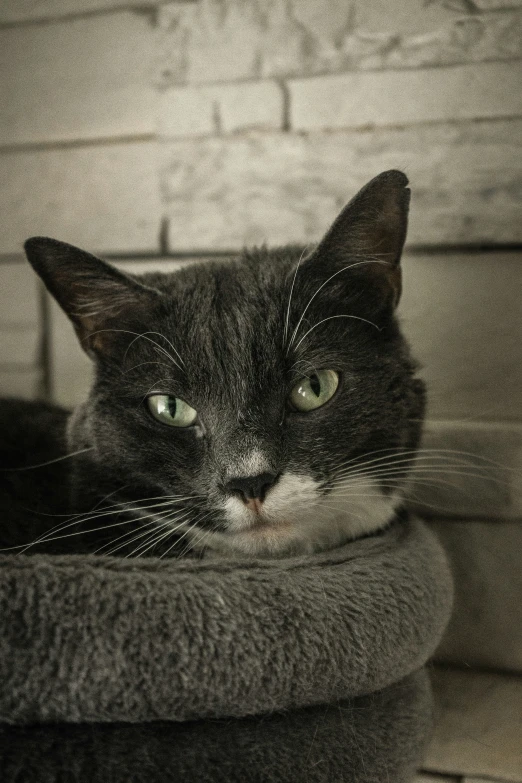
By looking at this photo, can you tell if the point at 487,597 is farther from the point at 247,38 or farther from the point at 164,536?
the point at 247,38

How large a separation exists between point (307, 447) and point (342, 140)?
0.66m

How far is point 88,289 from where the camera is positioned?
0.97 metres

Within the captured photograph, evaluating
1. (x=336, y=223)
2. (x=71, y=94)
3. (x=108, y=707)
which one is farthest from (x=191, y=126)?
(x=108, y=707)

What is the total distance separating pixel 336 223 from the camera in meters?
0.91

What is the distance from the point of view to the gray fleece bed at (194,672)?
0.70 meters

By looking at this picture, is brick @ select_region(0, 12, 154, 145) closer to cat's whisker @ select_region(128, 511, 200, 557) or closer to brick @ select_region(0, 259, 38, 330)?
brick @ select_region(0, 259, 38, 330)

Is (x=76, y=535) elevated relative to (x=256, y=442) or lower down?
lower down

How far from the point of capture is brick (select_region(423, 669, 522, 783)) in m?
0.92

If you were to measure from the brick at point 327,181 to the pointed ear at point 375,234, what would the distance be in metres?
0.32

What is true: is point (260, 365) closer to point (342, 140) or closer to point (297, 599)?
point (297, 599)

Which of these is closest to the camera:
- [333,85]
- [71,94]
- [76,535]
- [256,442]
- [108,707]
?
[108,707]

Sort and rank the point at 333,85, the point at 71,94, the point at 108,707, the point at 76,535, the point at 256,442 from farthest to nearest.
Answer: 1. the point at 71,94
2. the point at 333,85
3. the point at 76,535
4. the point at 256,442
5. the point at 108,707

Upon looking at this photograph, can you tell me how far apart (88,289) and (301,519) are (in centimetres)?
40

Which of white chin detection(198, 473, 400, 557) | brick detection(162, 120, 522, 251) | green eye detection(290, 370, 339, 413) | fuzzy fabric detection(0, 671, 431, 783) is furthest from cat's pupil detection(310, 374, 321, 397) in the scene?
brick detection(162, 120, 522, 251)
